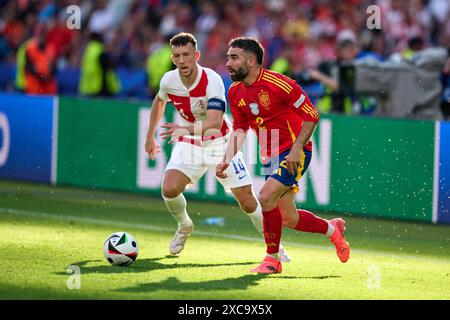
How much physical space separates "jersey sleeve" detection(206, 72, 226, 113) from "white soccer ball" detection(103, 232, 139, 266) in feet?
5.05

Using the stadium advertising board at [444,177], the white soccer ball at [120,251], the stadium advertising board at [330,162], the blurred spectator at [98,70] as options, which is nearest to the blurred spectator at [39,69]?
the blurred spectator at [98,70]

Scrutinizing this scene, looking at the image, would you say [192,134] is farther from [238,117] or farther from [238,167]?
[238,117]

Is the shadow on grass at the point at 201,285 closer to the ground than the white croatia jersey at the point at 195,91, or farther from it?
closer to the ground

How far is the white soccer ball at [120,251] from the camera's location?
948 cm

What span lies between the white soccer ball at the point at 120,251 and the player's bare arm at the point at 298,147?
1547 mm

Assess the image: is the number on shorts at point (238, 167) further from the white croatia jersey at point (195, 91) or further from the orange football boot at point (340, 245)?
the orange football boot at point (340, 245)

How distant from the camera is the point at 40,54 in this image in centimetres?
2003

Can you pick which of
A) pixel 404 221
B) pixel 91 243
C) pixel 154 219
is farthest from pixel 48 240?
pixel 404 221

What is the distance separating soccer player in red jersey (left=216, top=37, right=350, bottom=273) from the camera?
930cm

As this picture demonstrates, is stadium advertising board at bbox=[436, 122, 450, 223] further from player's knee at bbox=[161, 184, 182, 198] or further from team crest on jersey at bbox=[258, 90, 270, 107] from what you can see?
team crest on jersey at bbox=[258, 90, 270, 107]

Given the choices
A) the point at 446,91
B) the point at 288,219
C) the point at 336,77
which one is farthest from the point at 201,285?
the point at 446,91

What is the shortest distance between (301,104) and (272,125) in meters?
0.36

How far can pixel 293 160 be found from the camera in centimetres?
915

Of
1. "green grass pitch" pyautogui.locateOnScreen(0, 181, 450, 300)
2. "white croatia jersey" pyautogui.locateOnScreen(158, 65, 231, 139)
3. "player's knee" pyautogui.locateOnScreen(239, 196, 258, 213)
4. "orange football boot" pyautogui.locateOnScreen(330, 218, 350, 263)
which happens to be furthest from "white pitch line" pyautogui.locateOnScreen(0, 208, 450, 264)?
"white croatia jersey" pyautogui.locateOnScreen(158, 65, 231, 139)
